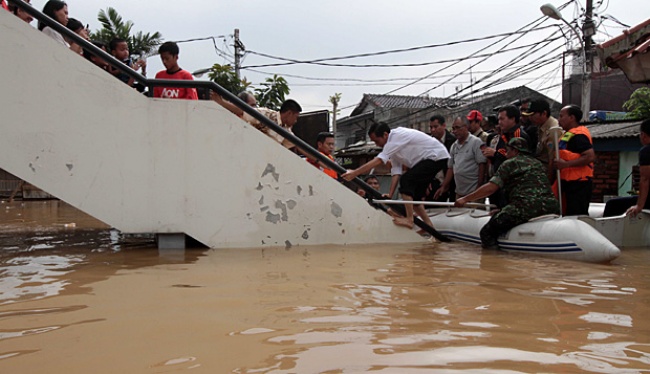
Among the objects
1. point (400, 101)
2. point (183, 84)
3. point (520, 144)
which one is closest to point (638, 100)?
point (520, 144)

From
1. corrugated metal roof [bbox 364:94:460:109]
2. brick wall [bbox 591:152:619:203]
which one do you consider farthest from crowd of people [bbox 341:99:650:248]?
corrugated metal roof [bbox 364:94:460:109]

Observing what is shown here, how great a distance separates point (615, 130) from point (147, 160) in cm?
1235

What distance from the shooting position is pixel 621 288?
12.0 ft

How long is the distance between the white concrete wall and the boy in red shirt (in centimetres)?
51

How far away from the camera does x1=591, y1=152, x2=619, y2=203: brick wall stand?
13.4 m

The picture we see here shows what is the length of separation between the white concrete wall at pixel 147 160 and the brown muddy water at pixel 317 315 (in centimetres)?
65

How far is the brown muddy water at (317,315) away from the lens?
2.07 meters

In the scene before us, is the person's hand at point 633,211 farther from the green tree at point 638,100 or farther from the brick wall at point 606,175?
the green tree at point 638,100

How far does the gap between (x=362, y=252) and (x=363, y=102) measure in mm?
33682

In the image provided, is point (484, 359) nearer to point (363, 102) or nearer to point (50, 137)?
point (50, 137)

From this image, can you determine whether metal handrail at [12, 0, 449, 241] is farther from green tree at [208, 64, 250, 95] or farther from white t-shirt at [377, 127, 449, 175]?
green tree at [208, 64, 250, 95]

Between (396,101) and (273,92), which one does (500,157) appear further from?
(396,101)

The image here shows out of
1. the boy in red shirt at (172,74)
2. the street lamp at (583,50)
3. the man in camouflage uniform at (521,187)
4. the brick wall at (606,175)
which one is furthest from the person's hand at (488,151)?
the street lamp at (583,50)

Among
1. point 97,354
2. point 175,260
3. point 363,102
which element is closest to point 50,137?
point 175,260
